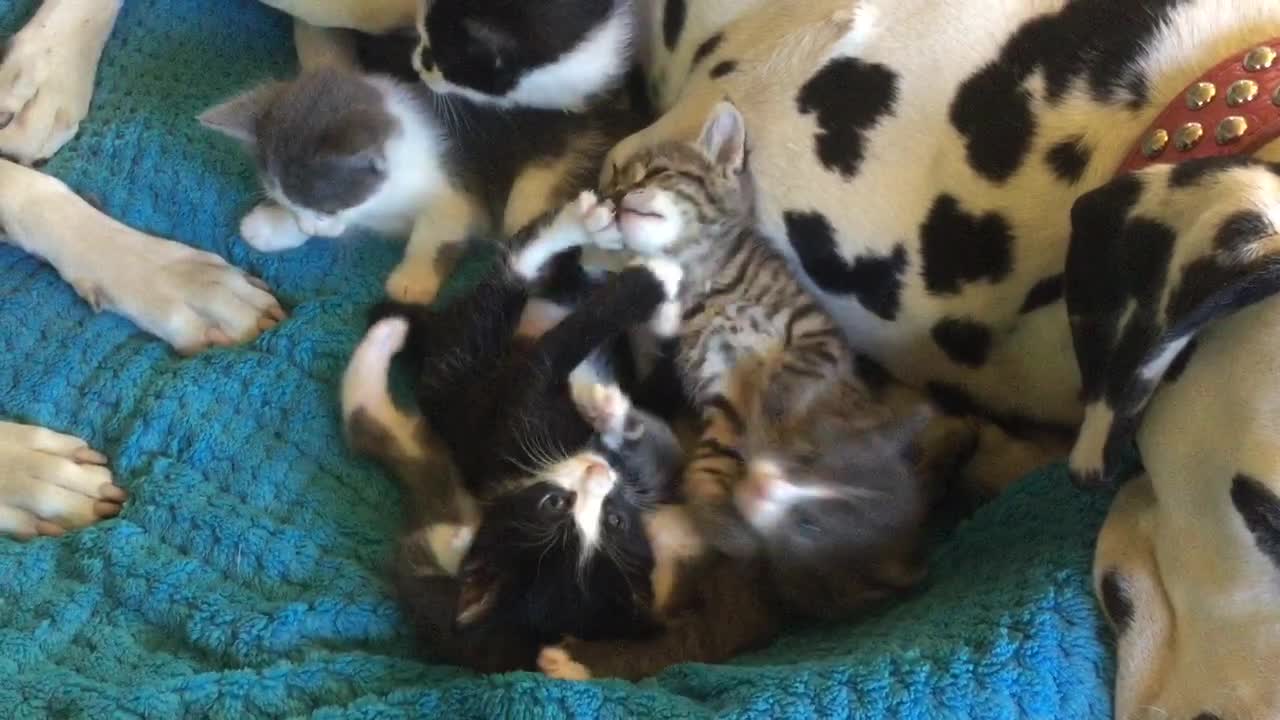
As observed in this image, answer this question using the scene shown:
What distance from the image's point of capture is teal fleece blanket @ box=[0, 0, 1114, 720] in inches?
45.9

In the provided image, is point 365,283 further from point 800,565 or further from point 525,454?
point 800,565

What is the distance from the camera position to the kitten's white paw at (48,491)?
1.55 meters

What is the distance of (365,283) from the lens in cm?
180

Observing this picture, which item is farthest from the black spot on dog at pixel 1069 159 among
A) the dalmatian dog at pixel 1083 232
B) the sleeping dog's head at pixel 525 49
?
the sleeping dog's head at pixel 525 49

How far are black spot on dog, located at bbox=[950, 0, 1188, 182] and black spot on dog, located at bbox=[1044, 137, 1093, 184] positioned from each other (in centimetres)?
3

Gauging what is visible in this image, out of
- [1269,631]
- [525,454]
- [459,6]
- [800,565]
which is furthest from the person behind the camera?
[459,6]

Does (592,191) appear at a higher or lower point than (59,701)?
higher

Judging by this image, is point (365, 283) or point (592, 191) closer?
point (592, 191)

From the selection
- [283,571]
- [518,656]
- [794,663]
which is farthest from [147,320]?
[794,663]

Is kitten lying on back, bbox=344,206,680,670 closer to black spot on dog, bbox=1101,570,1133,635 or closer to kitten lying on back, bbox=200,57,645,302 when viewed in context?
kitten lying on back, bbox=200,57,645,302

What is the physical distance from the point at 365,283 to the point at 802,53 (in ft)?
2.51

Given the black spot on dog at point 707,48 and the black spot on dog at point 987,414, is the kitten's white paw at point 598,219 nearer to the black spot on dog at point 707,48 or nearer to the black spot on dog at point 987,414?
the black spot on dog at point 707,48

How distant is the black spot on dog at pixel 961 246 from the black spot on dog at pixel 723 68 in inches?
14.2

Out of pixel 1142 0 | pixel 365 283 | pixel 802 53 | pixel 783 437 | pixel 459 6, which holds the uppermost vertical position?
pixel 1142 0
